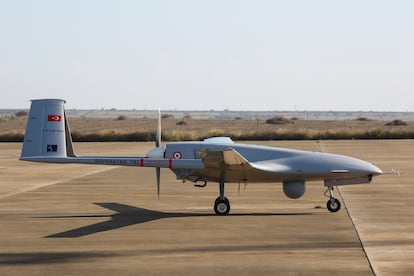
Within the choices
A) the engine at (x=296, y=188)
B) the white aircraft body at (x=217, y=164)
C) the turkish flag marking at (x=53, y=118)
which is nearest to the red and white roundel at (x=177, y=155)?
the white aircraft body at (x=217, y=164)

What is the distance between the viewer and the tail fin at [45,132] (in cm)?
2062

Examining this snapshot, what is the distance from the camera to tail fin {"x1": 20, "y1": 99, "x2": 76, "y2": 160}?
2062 centimetres

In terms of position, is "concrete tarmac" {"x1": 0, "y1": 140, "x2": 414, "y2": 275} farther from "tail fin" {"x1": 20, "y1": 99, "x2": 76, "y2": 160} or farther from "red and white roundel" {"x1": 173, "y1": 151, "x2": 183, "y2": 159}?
"tail fin" {"x1": 20, "y1": 99, "x2": 76, "y2": 160}

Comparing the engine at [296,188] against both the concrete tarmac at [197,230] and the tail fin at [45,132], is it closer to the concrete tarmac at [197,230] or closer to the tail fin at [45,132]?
the concrete tarmac at [197,230]

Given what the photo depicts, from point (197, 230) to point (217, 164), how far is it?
2345 mm

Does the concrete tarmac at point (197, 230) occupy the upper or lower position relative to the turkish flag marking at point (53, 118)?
lower

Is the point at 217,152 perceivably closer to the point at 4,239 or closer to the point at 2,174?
the point at 4,239

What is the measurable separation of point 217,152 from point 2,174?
18308mm

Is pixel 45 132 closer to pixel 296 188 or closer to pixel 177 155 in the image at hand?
pixel 177 155

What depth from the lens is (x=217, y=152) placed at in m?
19.1

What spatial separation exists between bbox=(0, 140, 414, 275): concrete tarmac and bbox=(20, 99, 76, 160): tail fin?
5.40 ft

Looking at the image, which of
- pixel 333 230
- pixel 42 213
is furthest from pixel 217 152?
pixel 42 213

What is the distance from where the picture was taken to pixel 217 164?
19.7 meters

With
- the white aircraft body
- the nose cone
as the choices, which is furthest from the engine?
the nose cone
